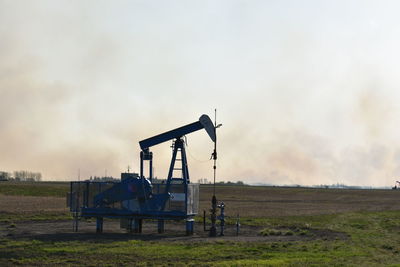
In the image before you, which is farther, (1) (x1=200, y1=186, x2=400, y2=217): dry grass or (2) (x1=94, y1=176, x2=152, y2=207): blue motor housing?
(1) (x1=200, y1=186, x2=400, y2=217): dry grass

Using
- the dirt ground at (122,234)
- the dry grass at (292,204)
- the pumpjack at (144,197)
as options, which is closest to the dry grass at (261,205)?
the dry grass at (292,204)

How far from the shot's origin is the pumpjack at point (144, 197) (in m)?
34.4

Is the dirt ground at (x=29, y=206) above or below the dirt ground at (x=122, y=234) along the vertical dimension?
above

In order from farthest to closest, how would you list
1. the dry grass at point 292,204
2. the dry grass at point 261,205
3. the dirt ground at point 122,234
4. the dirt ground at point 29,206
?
1. the dry grass at point 292,204
2. the dry grass at point 261,205
3. the dirt ground at point 29,206
4. the dirt ground at point 122,234

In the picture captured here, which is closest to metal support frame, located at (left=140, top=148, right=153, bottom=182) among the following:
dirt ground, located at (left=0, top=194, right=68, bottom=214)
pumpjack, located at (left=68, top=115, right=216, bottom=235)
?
pumpjack, located at (left=68, top=115, right=216, bottom=235)

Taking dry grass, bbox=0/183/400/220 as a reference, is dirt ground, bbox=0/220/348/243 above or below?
below

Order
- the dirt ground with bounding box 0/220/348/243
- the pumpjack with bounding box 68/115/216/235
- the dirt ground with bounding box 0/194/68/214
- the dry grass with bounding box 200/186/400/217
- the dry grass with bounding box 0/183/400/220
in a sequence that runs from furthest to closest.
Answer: the dry grass with bounding box 200/186/400/217, the dry grass with bounding box 0/183/400/220, the dirt ground with bounding box 0/194/68/214, the pumpjack with bounding box 68/115/216/235, the dirt ground with bounding box 0/220/348/243

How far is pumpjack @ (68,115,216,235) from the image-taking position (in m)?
34.4

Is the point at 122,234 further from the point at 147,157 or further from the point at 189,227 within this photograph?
the point at 147,157

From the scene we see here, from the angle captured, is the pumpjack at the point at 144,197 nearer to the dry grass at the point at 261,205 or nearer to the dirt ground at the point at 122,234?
the dirt ground at the point at 122,234

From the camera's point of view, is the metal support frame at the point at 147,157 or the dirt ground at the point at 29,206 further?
the dirt ground at the point at 29,206

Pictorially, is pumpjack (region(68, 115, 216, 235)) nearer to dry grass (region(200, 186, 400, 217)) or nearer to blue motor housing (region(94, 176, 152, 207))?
blue motor housing (region(94, 176, 152, 207))

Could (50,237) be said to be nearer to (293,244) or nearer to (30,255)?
(30,255)

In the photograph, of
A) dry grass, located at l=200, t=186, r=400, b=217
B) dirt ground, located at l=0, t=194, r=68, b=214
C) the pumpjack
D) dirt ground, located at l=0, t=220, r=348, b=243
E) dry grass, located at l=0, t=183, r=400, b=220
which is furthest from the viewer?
dry grass, located at l=200, t=186, r=400, b=217
